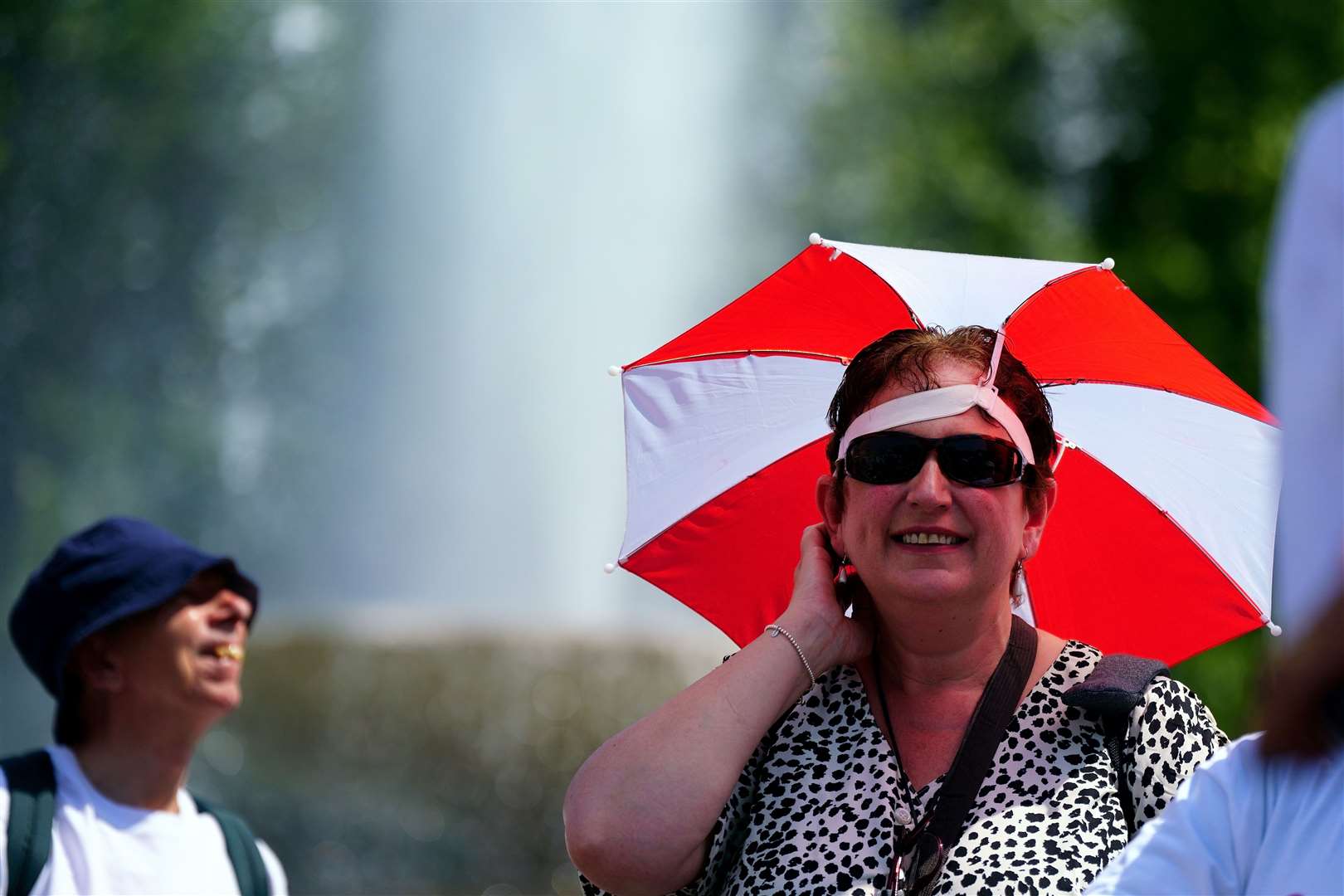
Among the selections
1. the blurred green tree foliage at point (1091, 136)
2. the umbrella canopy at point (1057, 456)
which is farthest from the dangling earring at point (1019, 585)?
the blurred green tree foliage at point (1091, 136)

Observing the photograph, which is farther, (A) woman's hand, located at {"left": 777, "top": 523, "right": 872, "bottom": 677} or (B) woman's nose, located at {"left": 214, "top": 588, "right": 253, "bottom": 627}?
(B) woman's nose, located at {"left": 214, "top": 588, "right": 253, "bottom": 627}

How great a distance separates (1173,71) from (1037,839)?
1617cm

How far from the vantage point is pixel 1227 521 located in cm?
312

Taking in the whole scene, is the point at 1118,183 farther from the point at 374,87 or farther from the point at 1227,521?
the point at 1227,521

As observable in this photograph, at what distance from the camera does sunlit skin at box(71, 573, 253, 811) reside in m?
3.79

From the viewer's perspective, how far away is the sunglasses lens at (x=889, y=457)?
2.69 metres

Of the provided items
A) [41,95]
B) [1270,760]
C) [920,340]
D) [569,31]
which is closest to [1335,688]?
[1270,760]

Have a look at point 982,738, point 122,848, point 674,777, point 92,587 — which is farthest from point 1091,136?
point 674,777

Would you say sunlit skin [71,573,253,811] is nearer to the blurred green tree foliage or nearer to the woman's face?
the woman's face

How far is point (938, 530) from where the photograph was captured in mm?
2658

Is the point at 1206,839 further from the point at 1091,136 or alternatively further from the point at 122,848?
the point at 1091,136

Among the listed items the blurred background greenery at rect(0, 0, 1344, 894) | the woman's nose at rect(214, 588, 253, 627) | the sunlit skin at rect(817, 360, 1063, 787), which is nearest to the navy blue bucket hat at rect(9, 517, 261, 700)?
the woman's nose at rect(214, 588, 253, 627)

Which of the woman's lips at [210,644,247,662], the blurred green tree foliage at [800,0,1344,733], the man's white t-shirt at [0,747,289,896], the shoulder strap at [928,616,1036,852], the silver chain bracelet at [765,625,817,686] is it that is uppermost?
the blurred green tree foliage at [800,0,1344,733]

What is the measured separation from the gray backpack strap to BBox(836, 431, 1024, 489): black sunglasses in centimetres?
35
